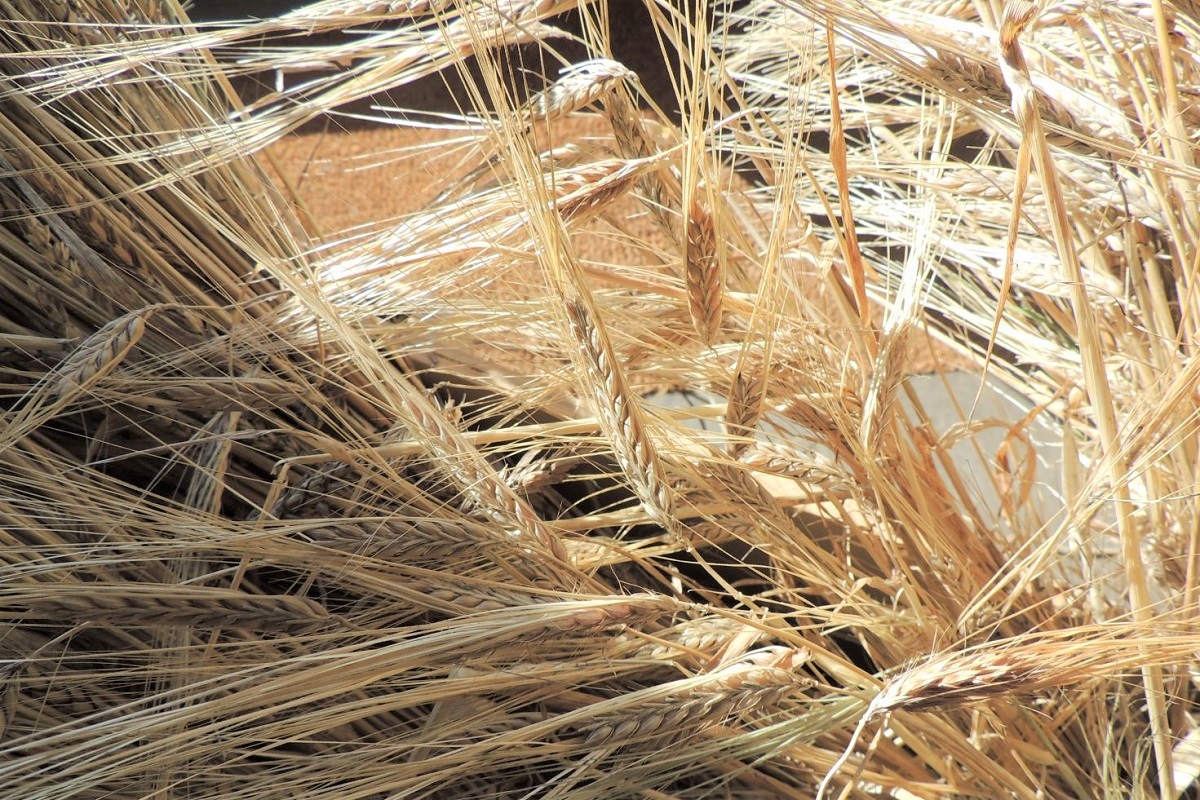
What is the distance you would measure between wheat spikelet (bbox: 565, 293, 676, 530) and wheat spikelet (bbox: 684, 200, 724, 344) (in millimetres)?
65

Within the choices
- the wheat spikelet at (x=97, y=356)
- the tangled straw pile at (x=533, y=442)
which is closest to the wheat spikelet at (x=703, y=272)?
the tangled straw pile at (x=533, y=442)

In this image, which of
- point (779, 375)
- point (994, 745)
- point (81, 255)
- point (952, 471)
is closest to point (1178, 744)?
point (994, 745)

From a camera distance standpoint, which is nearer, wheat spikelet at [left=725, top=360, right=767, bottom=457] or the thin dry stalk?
the thin dry stalk

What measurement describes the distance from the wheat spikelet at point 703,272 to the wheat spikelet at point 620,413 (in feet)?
0.21

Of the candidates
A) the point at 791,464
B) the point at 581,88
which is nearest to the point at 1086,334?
the point at 791,464

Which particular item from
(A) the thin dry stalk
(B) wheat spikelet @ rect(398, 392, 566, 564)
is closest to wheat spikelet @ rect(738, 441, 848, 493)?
(B) wheat spikelet @ rect(398, 392, 566, 564)

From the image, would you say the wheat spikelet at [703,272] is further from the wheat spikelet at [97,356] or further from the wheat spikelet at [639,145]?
the wheat spikelet at [97,356]

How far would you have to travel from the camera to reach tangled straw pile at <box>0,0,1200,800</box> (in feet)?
1.23

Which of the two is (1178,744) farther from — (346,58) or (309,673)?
(346,58)

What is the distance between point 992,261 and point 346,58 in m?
0.55

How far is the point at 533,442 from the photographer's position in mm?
505

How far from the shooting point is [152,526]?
371 mm

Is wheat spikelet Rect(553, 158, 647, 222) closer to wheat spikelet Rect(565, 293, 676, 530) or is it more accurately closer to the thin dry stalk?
wheat spikelet Rect(565, 293, 676, 530)

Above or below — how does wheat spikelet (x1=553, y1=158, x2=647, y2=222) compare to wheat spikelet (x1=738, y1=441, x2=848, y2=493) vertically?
above
